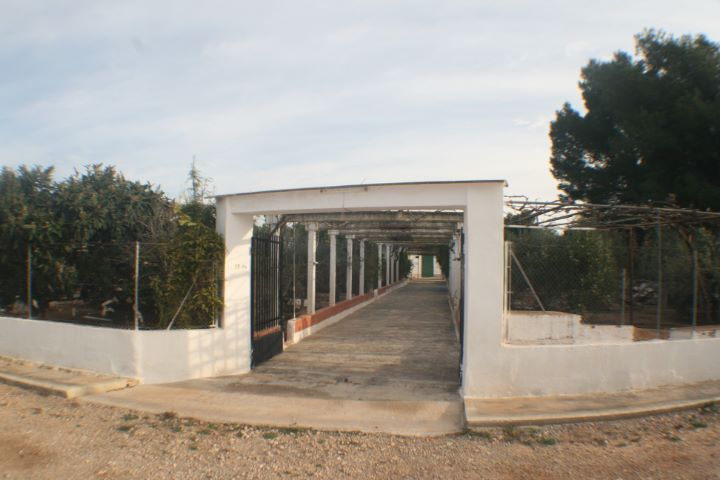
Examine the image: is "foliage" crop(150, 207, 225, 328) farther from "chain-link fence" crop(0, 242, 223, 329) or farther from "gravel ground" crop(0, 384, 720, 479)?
"gravel ground" crop(0, 384, 720, 479)

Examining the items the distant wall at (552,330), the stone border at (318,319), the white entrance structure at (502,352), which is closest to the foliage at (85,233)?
the stone border at (318,319)

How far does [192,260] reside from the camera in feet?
26.2

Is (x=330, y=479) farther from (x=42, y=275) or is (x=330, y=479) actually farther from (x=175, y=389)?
(x=42, y=275)

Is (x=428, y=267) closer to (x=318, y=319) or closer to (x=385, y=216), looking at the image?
(x=318, y=319)

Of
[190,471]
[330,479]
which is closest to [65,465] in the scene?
[190,471]

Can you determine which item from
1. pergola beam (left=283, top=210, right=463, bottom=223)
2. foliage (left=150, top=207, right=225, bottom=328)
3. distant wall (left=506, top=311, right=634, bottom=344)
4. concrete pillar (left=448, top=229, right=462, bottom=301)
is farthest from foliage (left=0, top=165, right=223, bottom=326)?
concrete pillar (left=448, top=229, right=462, bottom=301)

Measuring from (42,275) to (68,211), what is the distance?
1.37 meters

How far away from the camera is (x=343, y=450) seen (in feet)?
16.6

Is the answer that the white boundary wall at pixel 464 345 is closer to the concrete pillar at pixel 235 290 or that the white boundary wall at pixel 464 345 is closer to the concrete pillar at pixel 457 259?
the concrete pillar at pixel 235 290

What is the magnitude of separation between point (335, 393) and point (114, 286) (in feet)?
17.9

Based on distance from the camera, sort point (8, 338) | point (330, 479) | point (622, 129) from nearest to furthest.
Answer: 1. point (330, 479)
2. point (8, 338)
3. point (622, 129)

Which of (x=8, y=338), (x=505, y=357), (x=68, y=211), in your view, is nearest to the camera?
(x=505, y=357)

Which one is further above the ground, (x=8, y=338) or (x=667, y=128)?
(x=667, y=128)

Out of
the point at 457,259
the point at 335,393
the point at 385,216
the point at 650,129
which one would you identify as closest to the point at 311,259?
the point at 385,216
